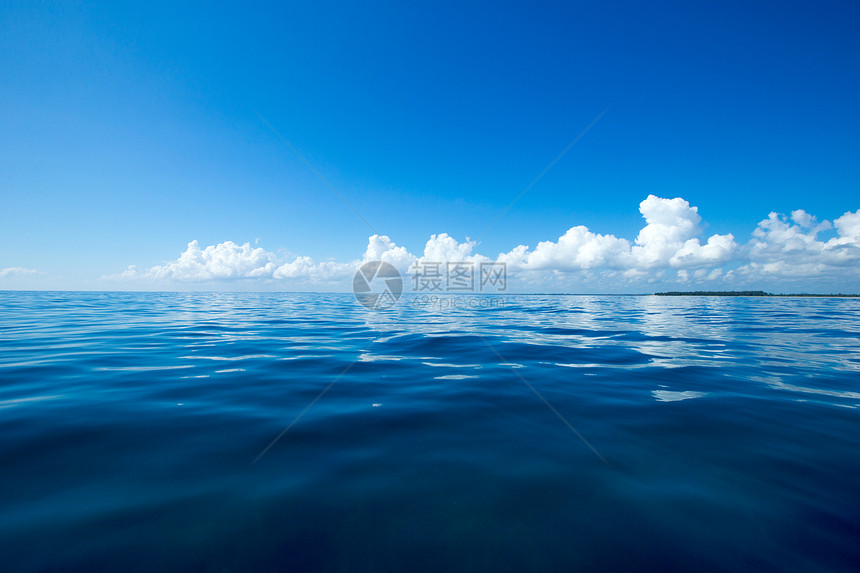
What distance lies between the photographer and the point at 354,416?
549 cm

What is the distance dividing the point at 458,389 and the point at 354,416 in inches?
95.1

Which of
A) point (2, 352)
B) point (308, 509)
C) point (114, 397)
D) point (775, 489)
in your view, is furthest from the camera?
point (2, 352)

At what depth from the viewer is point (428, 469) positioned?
12.7ft

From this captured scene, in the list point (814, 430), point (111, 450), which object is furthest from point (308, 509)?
point (814, 430)

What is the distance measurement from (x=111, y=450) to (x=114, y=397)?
2655 mm

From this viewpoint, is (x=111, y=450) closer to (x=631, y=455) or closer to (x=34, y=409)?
(x=34, y=409)

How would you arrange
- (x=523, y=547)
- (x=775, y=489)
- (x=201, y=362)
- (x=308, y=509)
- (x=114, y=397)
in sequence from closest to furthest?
(x=523, y=547)
(x=308, y=509)
(x=775, y=489)
(x=114, y=397)
(x=201, y=362)

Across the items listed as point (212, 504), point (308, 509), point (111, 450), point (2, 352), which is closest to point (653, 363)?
point (308, 509)

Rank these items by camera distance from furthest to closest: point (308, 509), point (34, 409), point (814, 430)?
point (34, 409) → point (814, 430) → point (308, 509)

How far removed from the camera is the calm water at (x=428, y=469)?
2656 mm

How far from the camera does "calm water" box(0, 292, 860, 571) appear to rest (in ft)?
8.71

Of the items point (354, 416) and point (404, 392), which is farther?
point (404, 392)

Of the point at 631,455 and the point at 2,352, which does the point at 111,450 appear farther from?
the point at 2,352

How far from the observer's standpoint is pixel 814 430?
4.89 meters
